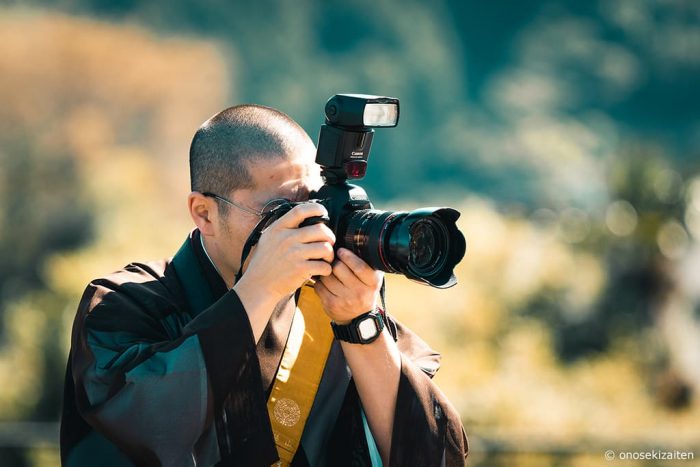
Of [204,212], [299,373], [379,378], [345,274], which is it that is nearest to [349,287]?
[345,274]

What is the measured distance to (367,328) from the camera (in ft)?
7.20

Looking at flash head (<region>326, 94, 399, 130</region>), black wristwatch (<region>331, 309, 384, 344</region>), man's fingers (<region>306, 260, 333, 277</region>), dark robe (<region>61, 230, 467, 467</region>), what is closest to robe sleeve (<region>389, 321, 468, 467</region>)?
dark robe (<region>61, 230, 467, 467</region>)

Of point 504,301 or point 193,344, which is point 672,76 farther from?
point 193,344

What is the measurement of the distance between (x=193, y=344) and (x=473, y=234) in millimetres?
6638

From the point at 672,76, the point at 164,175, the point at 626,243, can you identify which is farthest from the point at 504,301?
the point at 672,76

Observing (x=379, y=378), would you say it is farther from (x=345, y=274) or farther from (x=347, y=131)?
(x=347, y=131)

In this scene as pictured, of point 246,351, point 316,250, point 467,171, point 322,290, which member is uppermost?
point 467,171

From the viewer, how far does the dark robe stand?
6.42 ft

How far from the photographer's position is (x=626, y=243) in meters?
8.73

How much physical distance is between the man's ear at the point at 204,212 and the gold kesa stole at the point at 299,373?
0.30 meters

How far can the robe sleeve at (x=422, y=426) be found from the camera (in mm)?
2234

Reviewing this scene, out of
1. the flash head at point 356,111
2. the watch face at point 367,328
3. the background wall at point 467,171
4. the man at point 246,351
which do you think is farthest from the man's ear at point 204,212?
the background wall at point 467,171

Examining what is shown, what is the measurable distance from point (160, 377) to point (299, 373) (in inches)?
20.5

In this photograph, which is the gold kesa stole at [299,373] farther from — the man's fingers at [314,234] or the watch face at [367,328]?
the man's fingers at [314,234]
